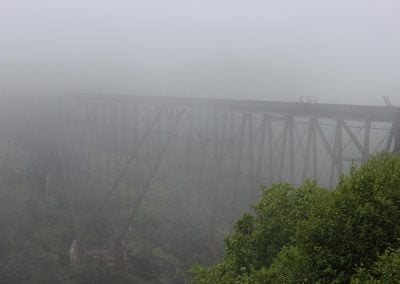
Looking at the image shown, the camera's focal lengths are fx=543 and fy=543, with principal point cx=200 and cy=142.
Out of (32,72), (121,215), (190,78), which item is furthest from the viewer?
(190,78)

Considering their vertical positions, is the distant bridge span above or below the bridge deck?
A: below

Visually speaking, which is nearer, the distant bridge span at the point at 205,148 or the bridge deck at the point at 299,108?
the bridge deck at the point at 299,108

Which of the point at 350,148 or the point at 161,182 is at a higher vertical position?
the point at 350,148

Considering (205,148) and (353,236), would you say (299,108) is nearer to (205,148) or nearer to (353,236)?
(205,148)

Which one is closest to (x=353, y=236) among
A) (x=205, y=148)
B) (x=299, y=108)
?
(x=299, y=108)

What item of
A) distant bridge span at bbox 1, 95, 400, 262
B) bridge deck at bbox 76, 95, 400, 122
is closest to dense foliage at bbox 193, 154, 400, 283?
bridge deck at bbox 76, 95, 400, 122

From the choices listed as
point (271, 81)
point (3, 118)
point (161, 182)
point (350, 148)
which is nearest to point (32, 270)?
point (161, 182)

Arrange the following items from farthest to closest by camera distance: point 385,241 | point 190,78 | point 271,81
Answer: point 271,81 < point 190,78 < point 385,241

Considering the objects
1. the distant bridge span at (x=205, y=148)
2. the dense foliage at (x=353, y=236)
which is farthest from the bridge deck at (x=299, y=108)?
the dense foliage at (x=353, y=236)

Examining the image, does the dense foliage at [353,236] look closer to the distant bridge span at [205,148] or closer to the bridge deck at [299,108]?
the bridge deck at [299,108]

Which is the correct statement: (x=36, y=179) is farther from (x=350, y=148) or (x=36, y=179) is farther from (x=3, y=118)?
(x=350, y=148)

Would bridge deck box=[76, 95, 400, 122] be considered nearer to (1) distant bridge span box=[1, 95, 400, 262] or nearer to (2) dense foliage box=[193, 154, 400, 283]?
(1) distant bridge span box=[1, 95, 400, 262]

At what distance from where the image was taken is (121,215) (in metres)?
39.4

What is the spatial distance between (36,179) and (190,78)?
5233cm
